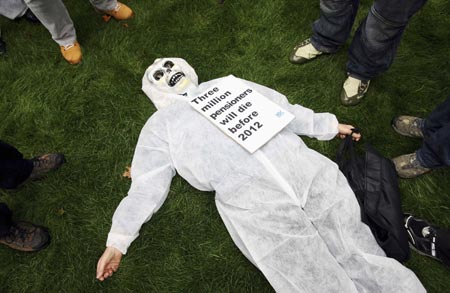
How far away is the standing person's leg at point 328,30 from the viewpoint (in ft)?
8.85

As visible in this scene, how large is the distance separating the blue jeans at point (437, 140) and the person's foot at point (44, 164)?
3.05 meters

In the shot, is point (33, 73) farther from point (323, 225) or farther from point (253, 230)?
point (323, 225)

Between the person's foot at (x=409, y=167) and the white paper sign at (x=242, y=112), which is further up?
the white paper sign at (x=242, y=112)

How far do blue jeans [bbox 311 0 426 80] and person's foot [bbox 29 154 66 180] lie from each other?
271 cm

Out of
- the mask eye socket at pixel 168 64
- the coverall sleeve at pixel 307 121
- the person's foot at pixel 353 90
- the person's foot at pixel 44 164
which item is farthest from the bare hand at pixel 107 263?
the person's foot at pixel 353 90

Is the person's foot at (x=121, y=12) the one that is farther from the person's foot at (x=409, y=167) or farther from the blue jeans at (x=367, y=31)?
the person's foot at (x=409, y=167)

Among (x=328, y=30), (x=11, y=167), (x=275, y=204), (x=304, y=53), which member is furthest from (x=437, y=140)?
(x=11, y=167)

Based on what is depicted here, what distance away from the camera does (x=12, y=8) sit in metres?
3.49

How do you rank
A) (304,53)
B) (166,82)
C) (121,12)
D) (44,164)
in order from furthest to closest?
(121,12) → (304,53) → (44,164) → (166,82)

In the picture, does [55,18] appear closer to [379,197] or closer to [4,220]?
[4,220]

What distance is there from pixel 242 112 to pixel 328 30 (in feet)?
4.45

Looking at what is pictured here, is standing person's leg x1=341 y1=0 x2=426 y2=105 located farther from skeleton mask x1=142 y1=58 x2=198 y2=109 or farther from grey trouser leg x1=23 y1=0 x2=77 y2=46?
grey trouser leg x1=23 y1=0 x2=77 y2=46

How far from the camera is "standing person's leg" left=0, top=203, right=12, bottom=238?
226cm

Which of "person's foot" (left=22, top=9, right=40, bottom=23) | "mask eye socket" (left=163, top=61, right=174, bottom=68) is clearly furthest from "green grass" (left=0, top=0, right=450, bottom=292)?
"mask eye socket" (left=163, top=61, right=174, bottom=68)
